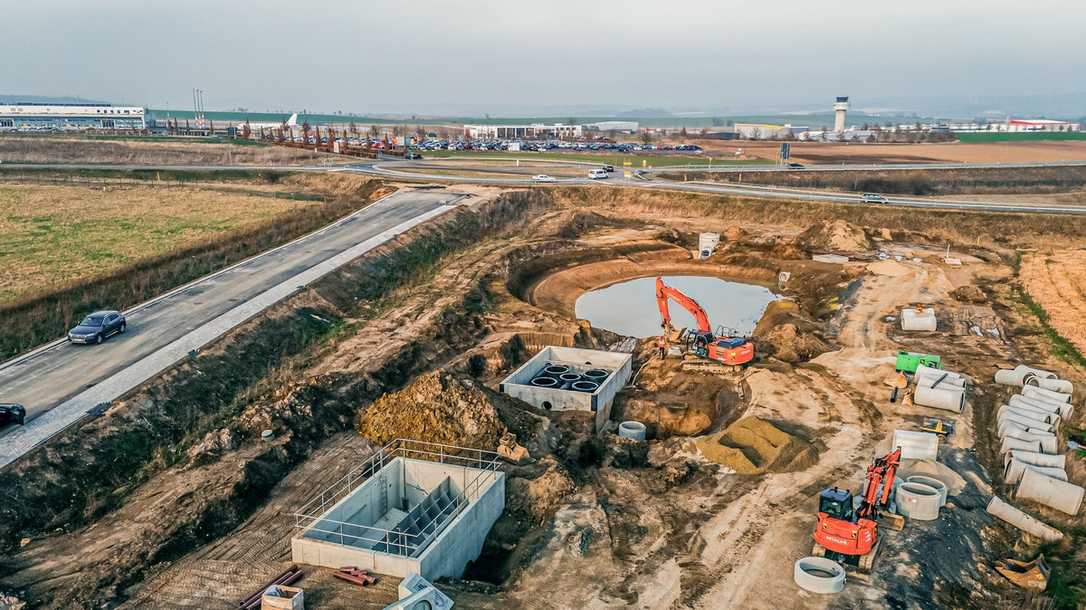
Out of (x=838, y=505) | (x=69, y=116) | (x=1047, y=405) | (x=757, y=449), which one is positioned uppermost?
(x=69, y=116)

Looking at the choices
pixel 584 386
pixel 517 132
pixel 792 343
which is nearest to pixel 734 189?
pixel 792 343

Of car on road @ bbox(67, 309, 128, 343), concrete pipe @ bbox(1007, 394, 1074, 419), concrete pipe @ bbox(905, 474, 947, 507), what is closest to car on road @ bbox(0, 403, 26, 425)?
car on road @ bbox(67, 309, 128, 343)

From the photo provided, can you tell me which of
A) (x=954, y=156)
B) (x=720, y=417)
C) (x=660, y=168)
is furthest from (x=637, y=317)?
(x=954, y=156)

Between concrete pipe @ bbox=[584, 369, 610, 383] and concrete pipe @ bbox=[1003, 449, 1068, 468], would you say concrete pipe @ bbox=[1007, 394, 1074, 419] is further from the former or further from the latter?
concrete pipe @ bbox=[584, 369, 610, 383]

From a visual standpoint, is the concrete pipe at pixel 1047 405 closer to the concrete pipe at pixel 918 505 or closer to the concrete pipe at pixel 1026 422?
the concrete pipe at pixel 1026 422

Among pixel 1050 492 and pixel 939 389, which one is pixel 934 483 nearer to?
pixel 1050 492

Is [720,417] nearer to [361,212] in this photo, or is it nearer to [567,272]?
[567,272]
